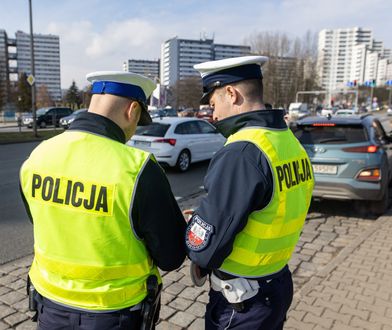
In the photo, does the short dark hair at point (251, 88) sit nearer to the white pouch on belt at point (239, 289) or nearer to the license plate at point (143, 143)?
the white pouch on belt at point (239, 289)

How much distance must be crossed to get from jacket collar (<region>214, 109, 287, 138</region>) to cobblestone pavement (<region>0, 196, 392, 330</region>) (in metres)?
1.97

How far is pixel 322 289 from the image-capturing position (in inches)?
144

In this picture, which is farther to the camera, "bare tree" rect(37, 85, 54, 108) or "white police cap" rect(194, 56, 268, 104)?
"bare tree" rect(37, 85, 54, 108)

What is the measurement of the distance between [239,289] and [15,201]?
6340mm

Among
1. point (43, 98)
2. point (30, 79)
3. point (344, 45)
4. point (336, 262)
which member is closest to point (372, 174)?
point (336, 262)

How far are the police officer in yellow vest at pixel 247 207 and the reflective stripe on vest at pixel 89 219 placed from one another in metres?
0.30

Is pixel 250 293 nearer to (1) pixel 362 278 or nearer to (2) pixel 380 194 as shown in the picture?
(1) pixel 362 278

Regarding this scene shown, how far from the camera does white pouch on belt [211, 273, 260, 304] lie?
1674mm

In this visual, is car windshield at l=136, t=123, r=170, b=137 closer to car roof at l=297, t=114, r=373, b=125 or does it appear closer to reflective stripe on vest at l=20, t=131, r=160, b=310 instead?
car roof at l=297, t=114, r=373, b=125

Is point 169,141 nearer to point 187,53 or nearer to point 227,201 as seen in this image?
point 227,201

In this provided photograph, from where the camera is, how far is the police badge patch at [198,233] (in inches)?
60.5

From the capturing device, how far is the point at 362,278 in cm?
391

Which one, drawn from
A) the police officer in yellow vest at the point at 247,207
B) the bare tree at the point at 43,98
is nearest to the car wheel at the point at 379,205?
the police officer in yellow vest at the point at 247,207

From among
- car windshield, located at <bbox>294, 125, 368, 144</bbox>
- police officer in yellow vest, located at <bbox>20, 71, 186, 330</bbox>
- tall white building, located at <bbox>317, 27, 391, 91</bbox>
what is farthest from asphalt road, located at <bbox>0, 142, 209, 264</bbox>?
tall white building, located at <bbox>317, 27, 391, 91</bbox>
